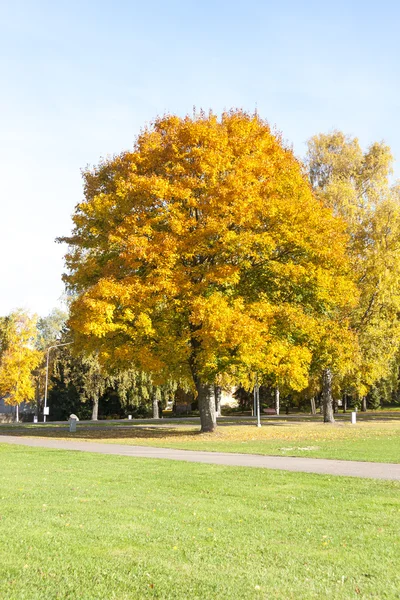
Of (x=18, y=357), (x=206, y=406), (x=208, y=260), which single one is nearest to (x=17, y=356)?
(x=18, y=357)

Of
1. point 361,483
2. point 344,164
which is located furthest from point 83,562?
point 344,164

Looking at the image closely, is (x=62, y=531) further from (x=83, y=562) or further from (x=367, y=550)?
(x=367, y=550)

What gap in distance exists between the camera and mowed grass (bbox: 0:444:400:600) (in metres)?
5.28

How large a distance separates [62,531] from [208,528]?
172 centimetres

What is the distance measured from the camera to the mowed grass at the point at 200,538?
17.3 ft

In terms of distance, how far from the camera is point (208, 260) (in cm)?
2831

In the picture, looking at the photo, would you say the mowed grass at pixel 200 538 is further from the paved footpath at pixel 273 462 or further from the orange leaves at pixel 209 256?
the orange leaves at pixel 209 256

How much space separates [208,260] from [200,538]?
71.7 feet

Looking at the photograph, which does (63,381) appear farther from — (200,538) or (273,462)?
(200,538)

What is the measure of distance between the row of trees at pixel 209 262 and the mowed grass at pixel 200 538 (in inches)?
561

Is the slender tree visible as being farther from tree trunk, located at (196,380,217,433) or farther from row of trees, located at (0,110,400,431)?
tree trunk, located at (196,380,217,433)

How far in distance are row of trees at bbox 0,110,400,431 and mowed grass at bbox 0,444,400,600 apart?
14.2 metres

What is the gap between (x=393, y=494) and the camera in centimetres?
980

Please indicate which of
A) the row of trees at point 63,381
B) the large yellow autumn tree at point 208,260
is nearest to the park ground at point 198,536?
the large yellow autumn tree at point 208,260
